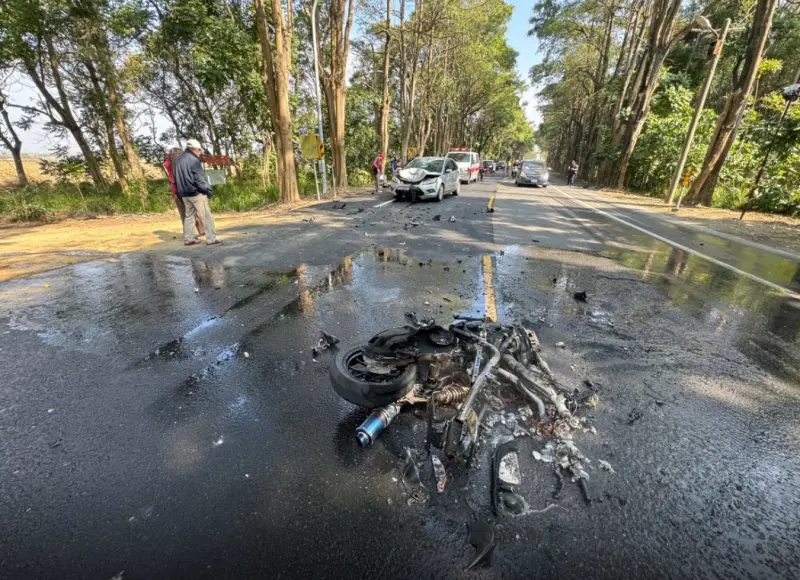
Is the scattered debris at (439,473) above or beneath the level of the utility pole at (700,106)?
beneath

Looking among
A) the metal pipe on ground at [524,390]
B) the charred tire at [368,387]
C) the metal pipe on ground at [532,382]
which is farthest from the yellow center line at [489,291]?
the charred tire at [368,387]

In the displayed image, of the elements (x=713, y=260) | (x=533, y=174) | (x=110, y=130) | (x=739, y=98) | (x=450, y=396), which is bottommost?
(x=713, y=260)

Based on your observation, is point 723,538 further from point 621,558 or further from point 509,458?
point 509,458

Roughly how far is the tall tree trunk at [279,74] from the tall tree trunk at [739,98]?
49.6 feet

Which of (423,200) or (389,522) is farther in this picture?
(423,200)

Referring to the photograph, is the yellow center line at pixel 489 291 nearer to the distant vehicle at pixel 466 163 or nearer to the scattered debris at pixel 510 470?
the scattered debris at pixel 510 470

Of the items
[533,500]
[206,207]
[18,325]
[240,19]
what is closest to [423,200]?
[206,207]

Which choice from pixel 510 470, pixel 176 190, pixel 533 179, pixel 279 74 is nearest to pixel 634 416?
pixel 510 470

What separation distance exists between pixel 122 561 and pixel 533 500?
6.35 feet

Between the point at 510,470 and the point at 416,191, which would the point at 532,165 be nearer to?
the point at 416,191

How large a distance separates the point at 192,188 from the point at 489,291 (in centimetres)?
604

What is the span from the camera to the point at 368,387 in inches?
93.5

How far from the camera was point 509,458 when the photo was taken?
215cm

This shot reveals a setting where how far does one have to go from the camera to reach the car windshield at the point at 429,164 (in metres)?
15.1
